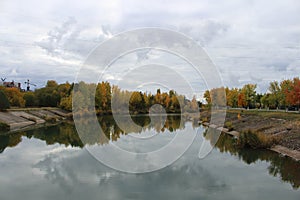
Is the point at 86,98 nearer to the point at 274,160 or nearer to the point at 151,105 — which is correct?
the point at 151,105

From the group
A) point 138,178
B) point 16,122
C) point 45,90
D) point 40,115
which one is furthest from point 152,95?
point 138,178

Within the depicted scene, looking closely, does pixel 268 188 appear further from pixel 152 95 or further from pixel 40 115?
pixel 152 95

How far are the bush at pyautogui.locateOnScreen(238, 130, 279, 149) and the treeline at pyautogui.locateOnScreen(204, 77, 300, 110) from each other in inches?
870

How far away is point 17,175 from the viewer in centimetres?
1622

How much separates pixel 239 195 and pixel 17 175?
1183cm

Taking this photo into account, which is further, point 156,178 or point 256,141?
point 256,141

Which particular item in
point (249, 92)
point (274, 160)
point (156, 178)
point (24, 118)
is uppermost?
point (249, 92)

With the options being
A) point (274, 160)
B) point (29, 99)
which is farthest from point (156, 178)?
point (29, 99)

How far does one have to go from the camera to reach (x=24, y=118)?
50.3m

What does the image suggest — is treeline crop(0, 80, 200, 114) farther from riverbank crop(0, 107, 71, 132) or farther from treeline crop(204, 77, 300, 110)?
treeline crop(204, 77, 300, 110)

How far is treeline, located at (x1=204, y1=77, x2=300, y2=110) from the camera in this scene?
4546 cm

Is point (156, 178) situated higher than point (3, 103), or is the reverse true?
point (3, 103)

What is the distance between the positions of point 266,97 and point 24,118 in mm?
48369

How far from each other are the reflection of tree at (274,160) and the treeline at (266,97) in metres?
23.8
